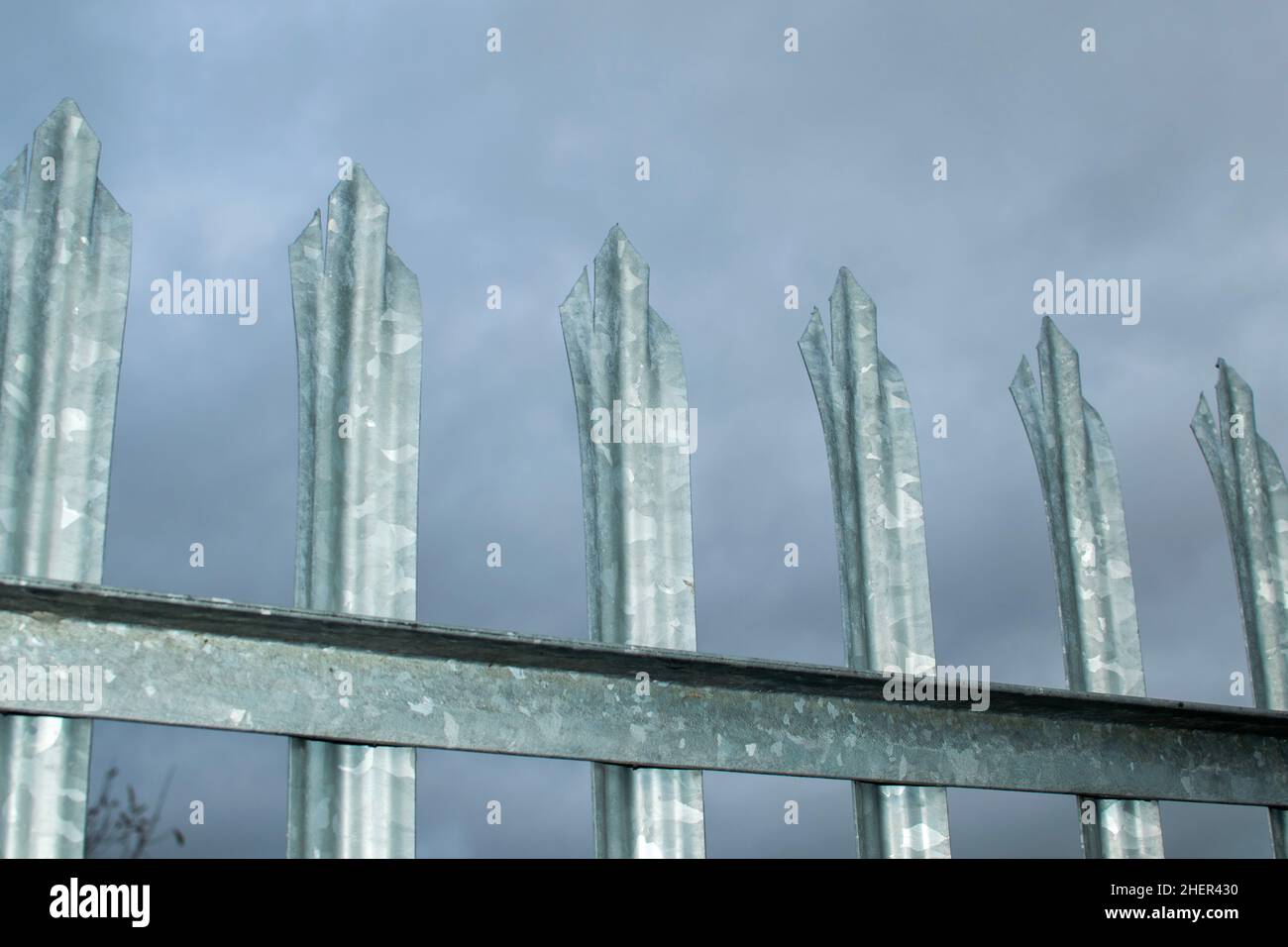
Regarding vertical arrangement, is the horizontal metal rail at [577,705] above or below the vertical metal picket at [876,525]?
below

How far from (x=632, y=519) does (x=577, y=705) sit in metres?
0.69

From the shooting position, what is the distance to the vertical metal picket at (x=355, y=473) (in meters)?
4.08

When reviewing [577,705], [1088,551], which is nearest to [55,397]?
[577,705]

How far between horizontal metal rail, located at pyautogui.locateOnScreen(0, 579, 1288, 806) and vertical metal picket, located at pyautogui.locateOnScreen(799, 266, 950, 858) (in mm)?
181

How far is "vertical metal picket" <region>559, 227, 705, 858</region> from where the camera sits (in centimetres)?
442

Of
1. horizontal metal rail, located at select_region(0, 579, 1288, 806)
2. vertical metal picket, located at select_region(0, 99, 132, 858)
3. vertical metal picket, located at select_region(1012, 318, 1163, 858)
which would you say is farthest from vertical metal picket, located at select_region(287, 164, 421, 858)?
vertical metal picket, located at select_region(1012, 318, 1163, 858)

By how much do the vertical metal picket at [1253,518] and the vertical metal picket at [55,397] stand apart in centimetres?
454

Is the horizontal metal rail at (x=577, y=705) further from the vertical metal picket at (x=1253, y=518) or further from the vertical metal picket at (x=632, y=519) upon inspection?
the vertical metal picket at (x=1253, y=518)

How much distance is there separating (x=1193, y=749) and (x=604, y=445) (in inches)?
98.0

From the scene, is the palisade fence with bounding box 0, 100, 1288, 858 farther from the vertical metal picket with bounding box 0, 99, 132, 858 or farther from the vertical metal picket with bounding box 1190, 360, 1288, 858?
the vertical metal picket with bounding box 1190, 360, 1288, 858

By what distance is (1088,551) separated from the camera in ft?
18.2

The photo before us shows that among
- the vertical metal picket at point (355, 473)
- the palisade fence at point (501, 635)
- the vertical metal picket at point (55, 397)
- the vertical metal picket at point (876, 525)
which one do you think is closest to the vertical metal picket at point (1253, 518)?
the palisade fence at point (501, 635)

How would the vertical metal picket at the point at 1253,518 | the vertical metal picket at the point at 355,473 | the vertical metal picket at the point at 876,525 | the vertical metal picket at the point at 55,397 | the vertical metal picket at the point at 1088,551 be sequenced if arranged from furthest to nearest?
the vertical metal picket at the point at 1253,518
the vertical metal picket at the point at 1088,551
the vertical metal picket at the point at 876,525
the vertical metal picket at the point at 355,473
the vertical metal picket at the point at 55,397
